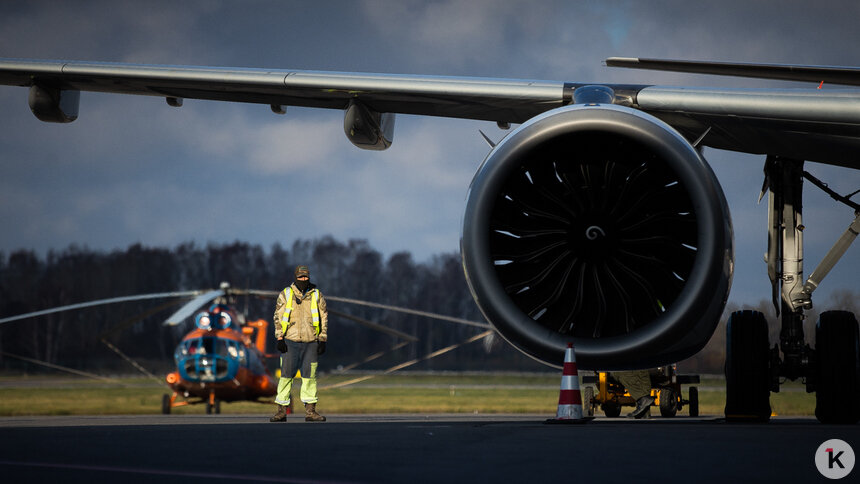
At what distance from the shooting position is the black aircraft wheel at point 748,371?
8.81 metres

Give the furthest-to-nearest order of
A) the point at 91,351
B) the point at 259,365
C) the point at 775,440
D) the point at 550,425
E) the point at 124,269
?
the point at 124,269 < the point at 91,351 < the point at 259,365 < the point at 550,425 < the point at 775,440

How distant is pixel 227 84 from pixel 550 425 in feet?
13.2

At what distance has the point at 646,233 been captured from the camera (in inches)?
258

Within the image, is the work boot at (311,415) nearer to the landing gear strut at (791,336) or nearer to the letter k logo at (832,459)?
the landing gear strut at (791,336)

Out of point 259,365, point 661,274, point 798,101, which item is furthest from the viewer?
point 259,365

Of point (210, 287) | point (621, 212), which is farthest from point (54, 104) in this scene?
point (210, 287)

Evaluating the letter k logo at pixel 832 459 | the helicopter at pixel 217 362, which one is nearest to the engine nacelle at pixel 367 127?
the letter k logo at pixel 832 459

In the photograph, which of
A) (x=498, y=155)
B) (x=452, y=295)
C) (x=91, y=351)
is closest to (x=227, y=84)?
(x=498, y=155)

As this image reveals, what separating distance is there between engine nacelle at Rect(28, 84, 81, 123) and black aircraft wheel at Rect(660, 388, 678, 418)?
9586 millimetres

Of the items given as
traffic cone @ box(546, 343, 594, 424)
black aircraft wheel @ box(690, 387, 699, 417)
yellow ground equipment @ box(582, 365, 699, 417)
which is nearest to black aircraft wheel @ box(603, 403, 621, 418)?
yellow ground equipment @ box(582, 365, 699, 417)

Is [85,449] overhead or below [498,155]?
below

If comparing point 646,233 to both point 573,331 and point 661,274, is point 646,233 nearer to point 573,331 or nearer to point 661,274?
point 661,274

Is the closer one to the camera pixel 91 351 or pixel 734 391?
pixel 734 391

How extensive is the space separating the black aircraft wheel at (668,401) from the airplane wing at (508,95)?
285 inches
